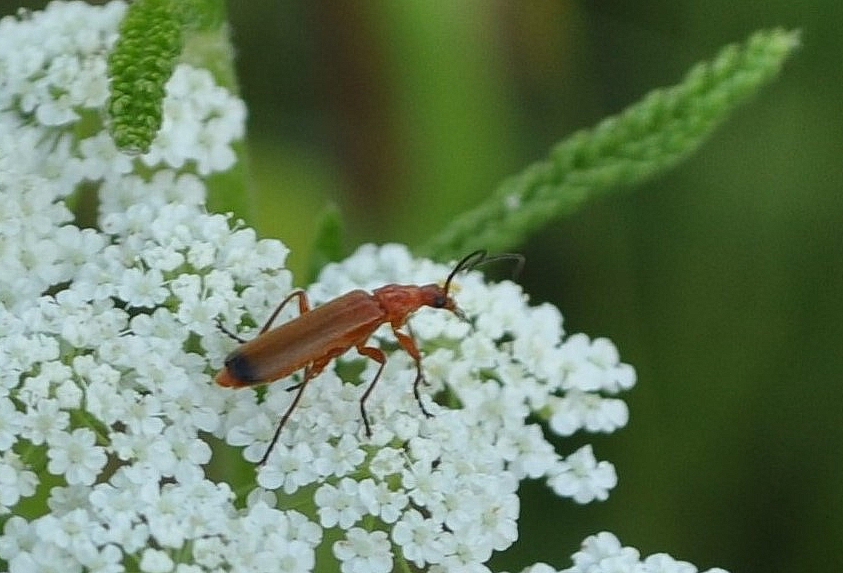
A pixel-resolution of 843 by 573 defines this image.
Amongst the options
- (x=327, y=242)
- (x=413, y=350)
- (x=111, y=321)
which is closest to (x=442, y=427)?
(x=413, y=350)

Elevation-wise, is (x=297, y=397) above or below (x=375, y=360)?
below

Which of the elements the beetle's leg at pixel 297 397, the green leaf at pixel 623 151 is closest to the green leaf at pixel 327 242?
the green leaf at pixel 623 151

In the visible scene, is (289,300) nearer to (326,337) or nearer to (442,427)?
(326,337)

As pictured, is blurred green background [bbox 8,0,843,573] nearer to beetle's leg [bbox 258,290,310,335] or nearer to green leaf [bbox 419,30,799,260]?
green leaf [bbox 419,30,799,260]

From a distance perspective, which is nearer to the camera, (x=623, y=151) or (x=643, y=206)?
(x=623, y=151)

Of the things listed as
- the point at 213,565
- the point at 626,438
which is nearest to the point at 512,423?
the point at 213,565

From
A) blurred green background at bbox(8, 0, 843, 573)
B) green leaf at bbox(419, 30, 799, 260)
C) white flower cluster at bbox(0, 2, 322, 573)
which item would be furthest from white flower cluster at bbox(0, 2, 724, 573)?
blurred green background at bbox(8, 0, 843, 573)

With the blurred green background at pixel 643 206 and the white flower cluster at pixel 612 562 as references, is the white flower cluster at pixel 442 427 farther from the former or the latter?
the blurred green background at pixel 643 206
